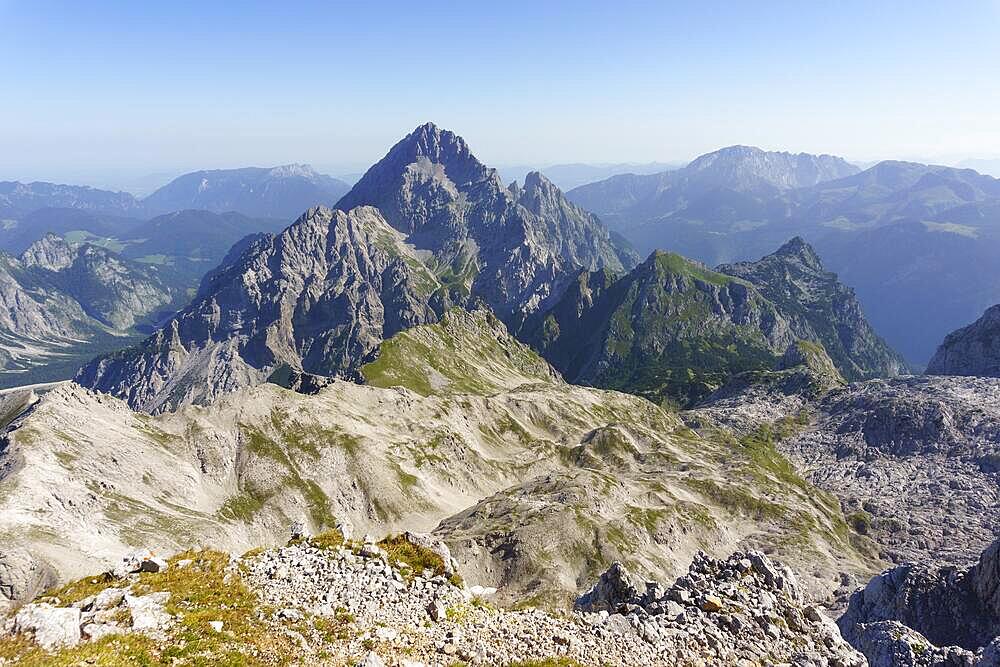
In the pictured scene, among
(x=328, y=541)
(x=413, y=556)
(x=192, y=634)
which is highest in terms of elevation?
(x=192, y=634)

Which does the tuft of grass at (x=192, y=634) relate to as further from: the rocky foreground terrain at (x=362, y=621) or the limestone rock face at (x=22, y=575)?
the limestone rock face at (x=22, y=575)

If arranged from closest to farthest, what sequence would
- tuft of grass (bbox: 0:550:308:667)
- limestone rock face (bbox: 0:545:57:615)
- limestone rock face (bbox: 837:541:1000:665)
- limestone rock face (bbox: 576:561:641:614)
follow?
1. tuft of grass (bbox: 0:550:308:667)
2. limestone rock face (bbox: 576:561:641:614)
3. limestone rock face (bbox: 0:545:57:615)
4. limestone rock face (bbox: 837:541:1000:665)

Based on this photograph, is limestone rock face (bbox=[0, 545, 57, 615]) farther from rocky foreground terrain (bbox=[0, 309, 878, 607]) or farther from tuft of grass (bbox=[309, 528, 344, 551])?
tuft of grass (bbox=[309, 528, 344, 551])

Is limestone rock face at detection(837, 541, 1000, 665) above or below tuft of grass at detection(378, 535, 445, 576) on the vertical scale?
below

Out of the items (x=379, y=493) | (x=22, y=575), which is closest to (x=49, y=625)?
(x=22, y=575)

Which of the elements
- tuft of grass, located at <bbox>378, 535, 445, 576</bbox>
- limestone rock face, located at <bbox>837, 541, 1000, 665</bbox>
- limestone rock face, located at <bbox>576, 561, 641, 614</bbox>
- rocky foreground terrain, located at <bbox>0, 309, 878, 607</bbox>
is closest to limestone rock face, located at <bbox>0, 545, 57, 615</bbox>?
rocky foreground terrain, located at <bbox>0, 309, 878, 607</bbox>

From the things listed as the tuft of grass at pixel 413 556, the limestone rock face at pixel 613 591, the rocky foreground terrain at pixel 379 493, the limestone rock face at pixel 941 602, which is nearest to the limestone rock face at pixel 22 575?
the rocky foreground terrain at pixel 379 493

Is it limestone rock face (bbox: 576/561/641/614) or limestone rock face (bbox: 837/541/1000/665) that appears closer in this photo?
limestone rock face (bbox: 576/561/641/614)

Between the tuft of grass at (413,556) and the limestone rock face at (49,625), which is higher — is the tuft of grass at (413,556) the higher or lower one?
the lower one

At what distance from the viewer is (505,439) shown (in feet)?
639

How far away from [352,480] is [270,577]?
107 metres

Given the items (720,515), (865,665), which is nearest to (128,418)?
(865,665)

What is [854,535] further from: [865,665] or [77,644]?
[77,644]

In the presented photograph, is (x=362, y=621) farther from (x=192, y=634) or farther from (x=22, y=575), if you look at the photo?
(x=22, y=575)
